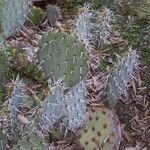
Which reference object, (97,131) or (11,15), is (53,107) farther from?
(11,15)

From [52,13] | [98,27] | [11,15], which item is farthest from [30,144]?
[52,13]

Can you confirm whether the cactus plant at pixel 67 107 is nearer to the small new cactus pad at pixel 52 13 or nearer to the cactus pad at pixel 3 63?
the cactus pad at pixel 3 63

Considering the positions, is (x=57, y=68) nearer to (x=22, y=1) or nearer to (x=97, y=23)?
(x=22, y=1)

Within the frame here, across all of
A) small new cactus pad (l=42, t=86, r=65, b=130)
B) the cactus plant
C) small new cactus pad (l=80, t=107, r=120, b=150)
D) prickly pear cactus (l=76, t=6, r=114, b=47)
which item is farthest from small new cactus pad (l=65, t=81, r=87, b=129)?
prickly pear cactus (l=76, t=6, r=114, b=47)

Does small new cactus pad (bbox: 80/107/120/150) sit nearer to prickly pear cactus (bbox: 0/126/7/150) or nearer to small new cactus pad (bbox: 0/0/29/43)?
prickly pear cactus (bbox: 0/126/7/150)

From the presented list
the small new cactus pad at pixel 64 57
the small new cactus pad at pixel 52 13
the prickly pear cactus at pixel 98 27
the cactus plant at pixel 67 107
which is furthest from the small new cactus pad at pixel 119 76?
the small new cactus pad at pixel 52 13
